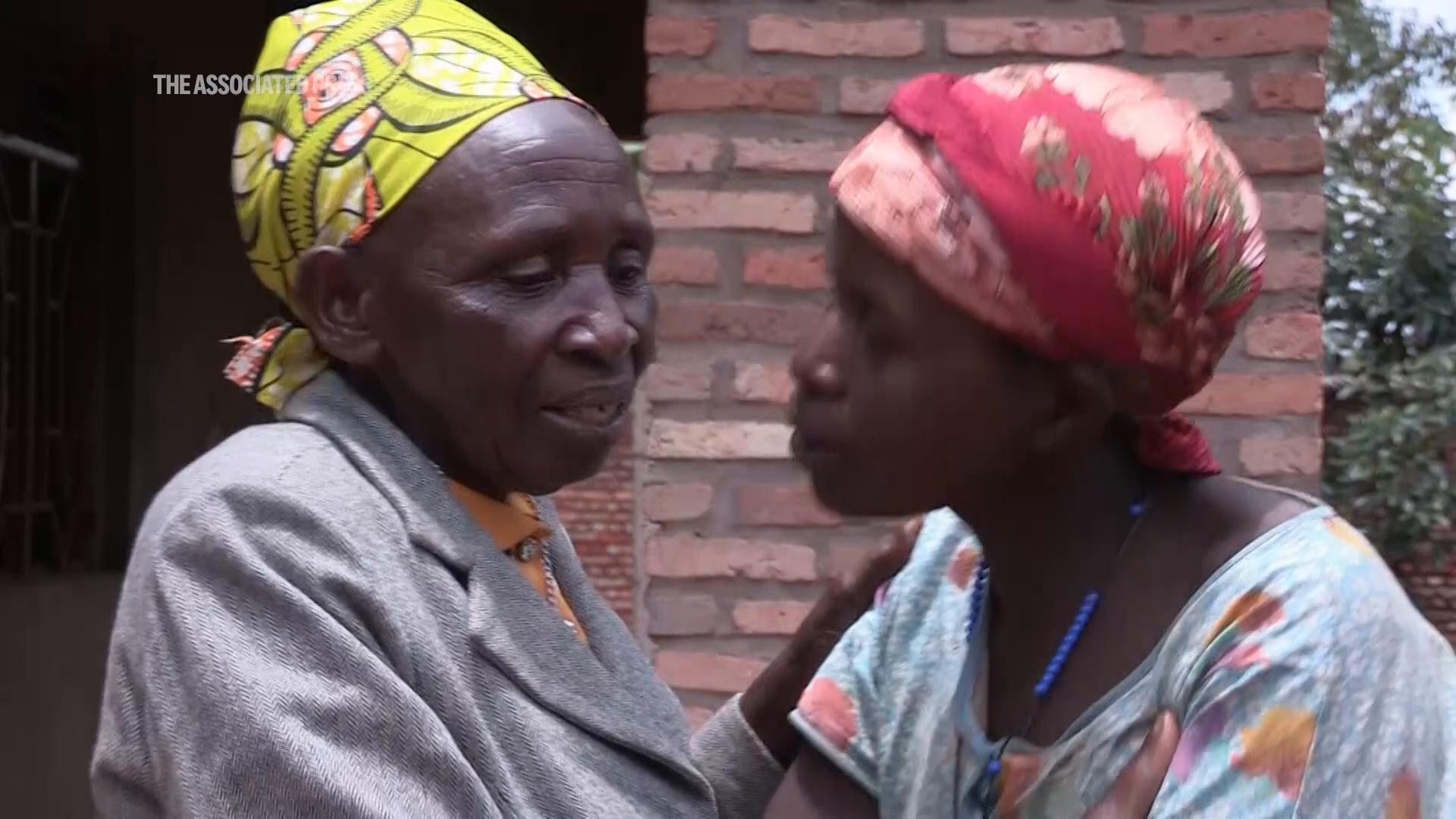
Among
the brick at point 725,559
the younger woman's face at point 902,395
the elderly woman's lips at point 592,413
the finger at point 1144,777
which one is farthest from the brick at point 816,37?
the finger at point 1144,777

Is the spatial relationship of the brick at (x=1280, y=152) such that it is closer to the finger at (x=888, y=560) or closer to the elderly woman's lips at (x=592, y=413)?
the finger at (x=888, y=560)

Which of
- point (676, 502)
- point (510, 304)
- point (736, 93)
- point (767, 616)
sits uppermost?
point (736, 93)

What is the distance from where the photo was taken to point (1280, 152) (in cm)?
293

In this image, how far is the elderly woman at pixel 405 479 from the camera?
1226mm

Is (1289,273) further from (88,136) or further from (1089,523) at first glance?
(88,136)

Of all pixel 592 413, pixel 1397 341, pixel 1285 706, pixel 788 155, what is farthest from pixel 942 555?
pixel 1397 341

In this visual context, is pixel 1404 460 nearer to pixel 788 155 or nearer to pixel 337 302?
pixel 788 155

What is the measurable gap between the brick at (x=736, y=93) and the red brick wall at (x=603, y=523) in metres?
2.72

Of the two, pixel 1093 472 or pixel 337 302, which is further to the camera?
pixel 337 302

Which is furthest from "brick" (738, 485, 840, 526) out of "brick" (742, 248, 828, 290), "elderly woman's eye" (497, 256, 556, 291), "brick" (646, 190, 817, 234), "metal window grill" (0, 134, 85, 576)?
"metal window grill" (0, 134, 85, 576)

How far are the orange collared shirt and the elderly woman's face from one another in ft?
0.15

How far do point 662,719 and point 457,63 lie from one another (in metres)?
0.66

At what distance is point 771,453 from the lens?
303 centimetres

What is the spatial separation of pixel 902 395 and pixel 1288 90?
A: 1956 mm
